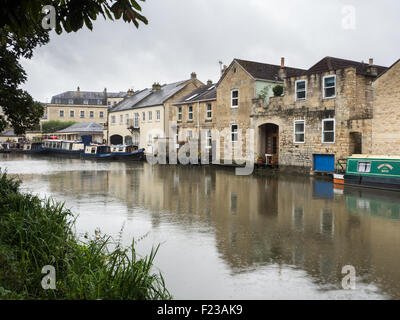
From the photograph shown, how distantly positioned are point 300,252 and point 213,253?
1825 millimetres

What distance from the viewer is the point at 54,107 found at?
3292 inches

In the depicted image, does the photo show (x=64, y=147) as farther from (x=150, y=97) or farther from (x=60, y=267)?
(x=60, y=267)

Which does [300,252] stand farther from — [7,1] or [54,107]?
[54,107]

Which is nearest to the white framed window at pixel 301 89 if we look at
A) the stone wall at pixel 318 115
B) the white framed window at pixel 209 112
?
the stone wall at pixel 318 115

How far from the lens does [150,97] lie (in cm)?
5138

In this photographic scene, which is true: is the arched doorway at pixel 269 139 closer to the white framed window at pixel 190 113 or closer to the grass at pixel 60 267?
the white framed window at pixel 190 113

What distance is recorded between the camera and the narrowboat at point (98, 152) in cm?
4472

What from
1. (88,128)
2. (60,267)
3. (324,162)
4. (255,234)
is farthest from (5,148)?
(60,267)

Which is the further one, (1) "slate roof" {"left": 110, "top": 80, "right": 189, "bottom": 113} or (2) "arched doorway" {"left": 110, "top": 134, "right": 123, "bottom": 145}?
(2) "arched doorway" {"left": 110, "top": 134, "right": 123, "bottom": 145}

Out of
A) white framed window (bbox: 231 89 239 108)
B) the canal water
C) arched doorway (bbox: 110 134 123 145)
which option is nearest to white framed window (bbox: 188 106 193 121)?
white framed window (bbox: 231 89 239 108)

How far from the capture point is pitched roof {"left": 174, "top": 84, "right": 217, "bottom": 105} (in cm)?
3811

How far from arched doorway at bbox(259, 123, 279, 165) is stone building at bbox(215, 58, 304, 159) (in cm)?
129

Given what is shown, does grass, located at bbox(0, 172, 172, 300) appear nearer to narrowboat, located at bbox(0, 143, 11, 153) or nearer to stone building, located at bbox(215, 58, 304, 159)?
stone building, located at bbox(215, 58, 304, 159)
